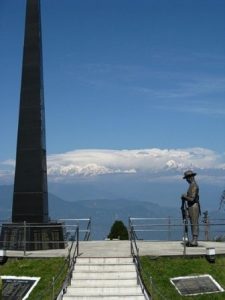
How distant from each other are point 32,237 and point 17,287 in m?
4.67

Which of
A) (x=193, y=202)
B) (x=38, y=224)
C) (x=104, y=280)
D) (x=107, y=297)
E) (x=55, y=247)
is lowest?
(x=107, y=297)

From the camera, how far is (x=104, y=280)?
1658 cm

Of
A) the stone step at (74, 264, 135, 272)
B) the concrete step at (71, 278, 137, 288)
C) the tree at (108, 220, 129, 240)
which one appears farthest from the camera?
the tree at (108, 220, 129, 240)

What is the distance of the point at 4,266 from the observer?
59.3 feet

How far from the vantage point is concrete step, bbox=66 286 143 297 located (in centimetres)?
1587

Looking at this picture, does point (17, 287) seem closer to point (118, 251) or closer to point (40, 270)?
point (40, 270)

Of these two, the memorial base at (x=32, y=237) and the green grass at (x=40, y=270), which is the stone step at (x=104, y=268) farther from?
the memorial base at (x=32, y=237)

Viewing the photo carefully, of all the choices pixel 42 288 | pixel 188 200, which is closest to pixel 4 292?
pixel 42 288

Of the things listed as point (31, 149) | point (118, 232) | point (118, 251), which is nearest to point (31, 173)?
point (31, 149)

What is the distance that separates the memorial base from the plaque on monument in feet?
12.3

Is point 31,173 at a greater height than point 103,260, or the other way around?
point 31,173

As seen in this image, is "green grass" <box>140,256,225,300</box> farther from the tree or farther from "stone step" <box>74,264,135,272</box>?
the tree

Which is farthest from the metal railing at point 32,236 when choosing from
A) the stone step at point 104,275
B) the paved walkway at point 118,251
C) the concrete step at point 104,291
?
the concrete step at point 104,291

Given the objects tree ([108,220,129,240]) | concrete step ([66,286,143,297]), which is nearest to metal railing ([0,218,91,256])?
concrete step ([66,286,143,297])
